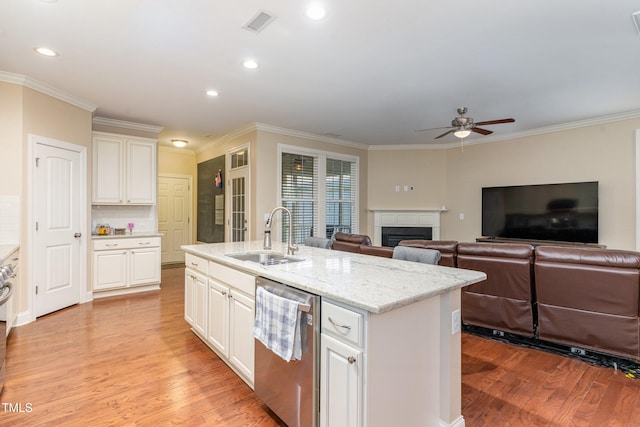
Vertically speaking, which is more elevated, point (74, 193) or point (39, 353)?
point (74, 193)

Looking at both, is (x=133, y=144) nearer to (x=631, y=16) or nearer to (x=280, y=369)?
(x=280, y=369)

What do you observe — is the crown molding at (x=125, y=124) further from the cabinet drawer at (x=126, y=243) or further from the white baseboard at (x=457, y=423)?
the white baseboard at (x=457, y=423)

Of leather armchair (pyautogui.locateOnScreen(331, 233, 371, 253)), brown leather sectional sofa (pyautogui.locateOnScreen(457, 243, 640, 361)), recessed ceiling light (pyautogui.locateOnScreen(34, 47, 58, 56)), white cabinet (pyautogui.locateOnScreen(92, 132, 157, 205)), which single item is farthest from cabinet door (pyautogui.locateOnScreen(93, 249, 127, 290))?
brown leather sectional sofa (pyautogui.locateOnScreen(457, 243, 640, 361))

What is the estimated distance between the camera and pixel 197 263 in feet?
9.75

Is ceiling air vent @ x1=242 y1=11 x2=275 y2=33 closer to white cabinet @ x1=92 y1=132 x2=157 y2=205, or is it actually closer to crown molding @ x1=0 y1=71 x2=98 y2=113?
crown molding @ x1=0 y1=71 x2=98 y2=113

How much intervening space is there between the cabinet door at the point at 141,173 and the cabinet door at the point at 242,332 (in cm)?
362

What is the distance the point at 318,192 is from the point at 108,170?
3442 millimetres

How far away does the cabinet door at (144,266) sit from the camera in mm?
4832

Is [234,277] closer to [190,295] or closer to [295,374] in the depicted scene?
[295,374]

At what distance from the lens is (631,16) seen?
236 cm

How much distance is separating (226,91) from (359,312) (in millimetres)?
3352

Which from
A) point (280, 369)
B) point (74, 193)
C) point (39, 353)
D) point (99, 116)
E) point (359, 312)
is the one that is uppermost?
point (99, 116)

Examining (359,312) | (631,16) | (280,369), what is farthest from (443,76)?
(280,369)

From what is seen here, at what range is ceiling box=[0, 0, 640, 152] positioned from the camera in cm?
232
